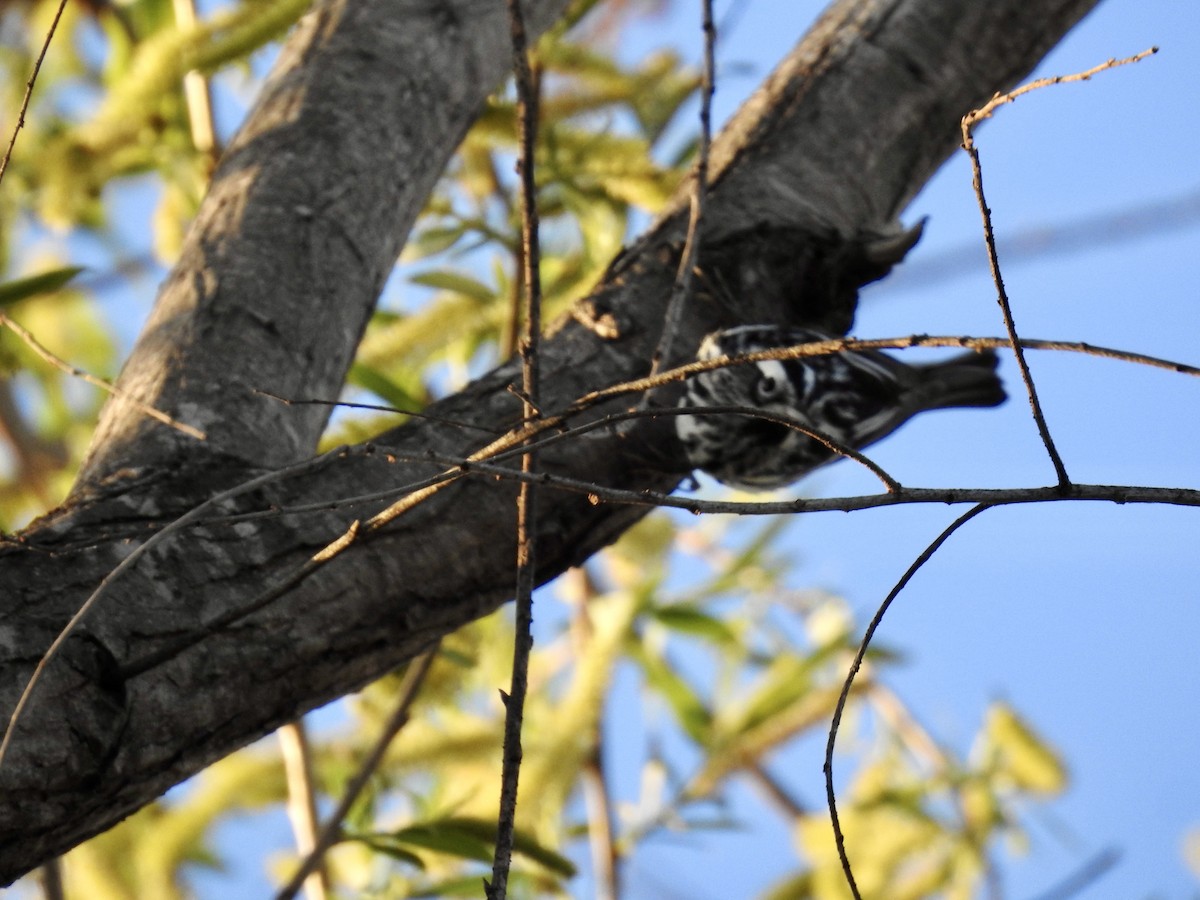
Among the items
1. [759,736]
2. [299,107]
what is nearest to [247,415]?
[299,107]

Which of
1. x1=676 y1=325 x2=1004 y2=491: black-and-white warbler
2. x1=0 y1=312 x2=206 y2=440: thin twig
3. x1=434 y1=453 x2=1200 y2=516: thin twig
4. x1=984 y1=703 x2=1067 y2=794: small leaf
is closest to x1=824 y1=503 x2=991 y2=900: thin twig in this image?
x1=434 y1=453 x2=1200 y2=516: thin twig

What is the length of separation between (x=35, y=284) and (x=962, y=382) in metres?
1.39

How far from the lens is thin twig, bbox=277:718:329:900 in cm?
207

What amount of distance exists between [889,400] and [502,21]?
799mm

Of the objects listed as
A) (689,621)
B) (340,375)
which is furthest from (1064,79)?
(689,621)

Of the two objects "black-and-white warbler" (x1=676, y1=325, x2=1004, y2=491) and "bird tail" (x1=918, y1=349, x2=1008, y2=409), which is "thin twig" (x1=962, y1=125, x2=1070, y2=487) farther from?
"bird tail" (x1=918, y1=349, x2=1008, y2=409)

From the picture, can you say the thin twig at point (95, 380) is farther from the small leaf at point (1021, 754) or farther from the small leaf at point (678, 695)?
the small leaf at point (1021, 754)

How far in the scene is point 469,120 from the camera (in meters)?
1.82

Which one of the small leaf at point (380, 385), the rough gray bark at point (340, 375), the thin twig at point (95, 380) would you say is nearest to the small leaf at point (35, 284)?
the rough gray bark at point (340, 375)

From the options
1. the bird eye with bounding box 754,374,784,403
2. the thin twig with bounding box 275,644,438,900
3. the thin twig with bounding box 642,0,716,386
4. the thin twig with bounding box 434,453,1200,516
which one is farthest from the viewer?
the bird eye with bounding box 754,374,784,403

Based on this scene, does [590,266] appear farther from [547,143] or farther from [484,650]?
[484,650]

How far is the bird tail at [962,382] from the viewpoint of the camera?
85.9 inches

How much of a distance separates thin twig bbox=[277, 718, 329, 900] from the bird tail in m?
1.11

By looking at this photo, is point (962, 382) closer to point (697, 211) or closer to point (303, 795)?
point (697, 211)
